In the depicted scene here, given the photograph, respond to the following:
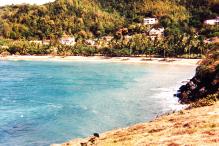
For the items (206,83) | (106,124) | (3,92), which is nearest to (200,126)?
(106,124)

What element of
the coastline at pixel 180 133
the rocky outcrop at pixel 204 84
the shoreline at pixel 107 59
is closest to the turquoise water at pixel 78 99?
the rocky outcrop at pixel 204 84

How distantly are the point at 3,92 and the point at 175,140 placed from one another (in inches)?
2711

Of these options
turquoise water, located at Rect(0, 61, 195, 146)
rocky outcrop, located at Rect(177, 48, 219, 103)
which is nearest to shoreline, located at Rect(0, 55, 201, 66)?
turquoise water, located at Rect(0, 61, 195, 146)

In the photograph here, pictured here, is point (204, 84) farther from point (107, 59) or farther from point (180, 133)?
point (107, 59)

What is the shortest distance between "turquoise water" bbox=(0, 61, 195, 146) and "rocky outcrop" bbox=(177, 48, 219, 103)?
2792 millimetres

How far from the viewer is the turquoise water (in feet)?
181

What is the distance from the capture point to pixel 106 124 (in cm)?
5712

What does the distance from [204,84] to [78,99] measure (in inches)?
880

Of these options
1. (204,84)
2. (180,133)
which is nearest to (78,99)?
(204,84)

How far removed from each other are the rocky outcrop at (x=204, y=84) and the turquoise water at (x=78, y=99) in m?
2.79

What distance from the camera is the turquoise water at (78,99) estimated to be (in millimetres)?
55250

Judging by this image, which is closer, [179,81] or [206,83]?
[206,83]

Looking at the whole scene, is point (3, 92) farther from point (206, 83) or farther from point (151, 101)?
point (206, 83)

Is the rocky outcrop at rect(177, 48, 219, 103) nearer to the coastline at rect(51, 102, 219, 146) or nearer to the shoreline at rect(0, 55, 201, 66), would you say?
the coastline at rect(51, 102, 219, 146)
